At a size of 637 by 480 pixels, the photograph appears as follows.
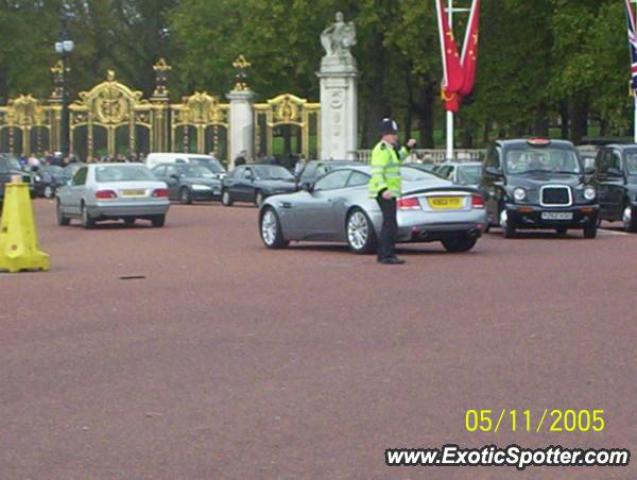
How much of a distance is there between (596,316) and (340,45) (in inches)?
1665

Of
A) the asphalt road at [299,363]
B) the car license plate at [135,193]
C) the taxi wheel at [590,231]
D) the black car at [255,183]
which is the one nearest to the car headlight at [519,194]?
the taxi wheel at [590,231]

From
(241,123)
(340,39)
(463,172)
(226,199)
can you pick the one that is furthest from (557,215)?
(241,123)

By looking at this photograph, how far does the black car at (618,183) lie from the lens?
3056cm

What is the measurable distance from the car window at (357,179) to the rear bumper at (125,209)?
1029 centimetres

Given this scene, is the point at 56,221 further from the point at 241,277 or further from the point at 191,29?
the point at 191,29

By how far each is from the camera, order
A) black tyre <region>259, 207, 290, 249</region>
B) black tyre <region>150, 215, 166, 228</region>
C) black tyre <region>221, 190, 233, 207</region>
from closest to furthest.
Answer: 1. black tyre <region>259, 207, 290, 249</region>
2. black tyre <region>150, 215, 166, 228</region>
3. black tyre <region>221, 190, 233, 207</region>

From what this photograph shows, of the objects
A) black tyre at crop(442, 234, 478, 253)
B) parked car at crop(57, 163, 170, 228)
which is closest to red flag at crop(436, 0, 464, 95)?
parked car at crop(57, 163, 170, 228)

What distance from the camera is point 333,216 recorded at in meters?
24.2

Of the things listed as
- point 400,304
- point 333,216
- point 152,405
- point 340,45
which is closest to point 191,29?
point 340,45

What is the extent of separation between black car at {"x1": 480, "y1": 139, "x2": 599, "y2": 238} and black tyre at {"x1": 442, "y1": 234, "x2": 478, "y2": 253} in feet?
12.5

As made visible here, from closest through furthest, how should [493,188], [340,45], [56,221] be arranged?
[493,188] < [56,221] < [340,45]

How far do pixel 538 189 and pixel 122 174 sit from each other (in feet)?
33.7

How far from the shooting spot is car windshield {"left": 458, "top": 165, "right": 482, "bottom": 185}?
1332 inches

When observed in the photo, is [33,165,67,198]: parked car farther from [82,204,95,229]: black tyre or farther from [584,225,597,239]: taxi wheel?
[584,225,597,239]: taxi wheel
